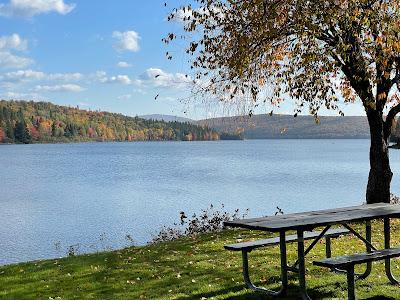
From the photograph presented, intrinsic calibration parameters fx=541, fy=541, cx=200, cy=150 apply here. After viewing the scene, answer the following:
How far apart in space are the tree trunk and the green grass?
2661mm

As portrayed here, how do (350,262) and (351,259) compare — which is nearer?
(350,262)

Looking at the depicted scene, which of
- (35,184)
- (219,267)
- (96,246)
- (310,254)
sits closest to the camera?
(219,267)

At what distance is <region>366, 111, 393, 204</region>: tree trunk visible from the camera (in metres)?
16.8

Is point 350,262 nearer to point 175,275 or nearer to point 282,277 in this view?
point 282,277

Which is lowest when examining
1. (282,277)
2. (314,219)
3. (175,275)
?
(175,275)

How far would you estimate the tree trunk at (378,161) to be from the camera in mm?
16781

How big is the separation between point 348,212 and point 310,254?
336cm

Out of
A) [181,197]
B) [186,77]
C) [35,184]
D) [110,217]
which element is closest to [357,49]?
[186,77]

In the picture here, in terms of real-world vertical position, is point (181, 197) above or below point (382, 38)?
below

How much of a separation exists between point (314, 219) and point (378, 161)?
9.93 meters

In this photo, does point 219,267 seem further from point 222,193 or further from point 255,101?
point 222,193

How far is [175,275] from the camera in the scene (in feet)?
34.3

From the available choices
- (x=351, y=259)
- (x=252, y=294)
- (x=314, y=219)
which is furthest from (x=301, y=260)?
(x=252, y=294)

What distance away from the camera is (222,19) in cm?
1420
